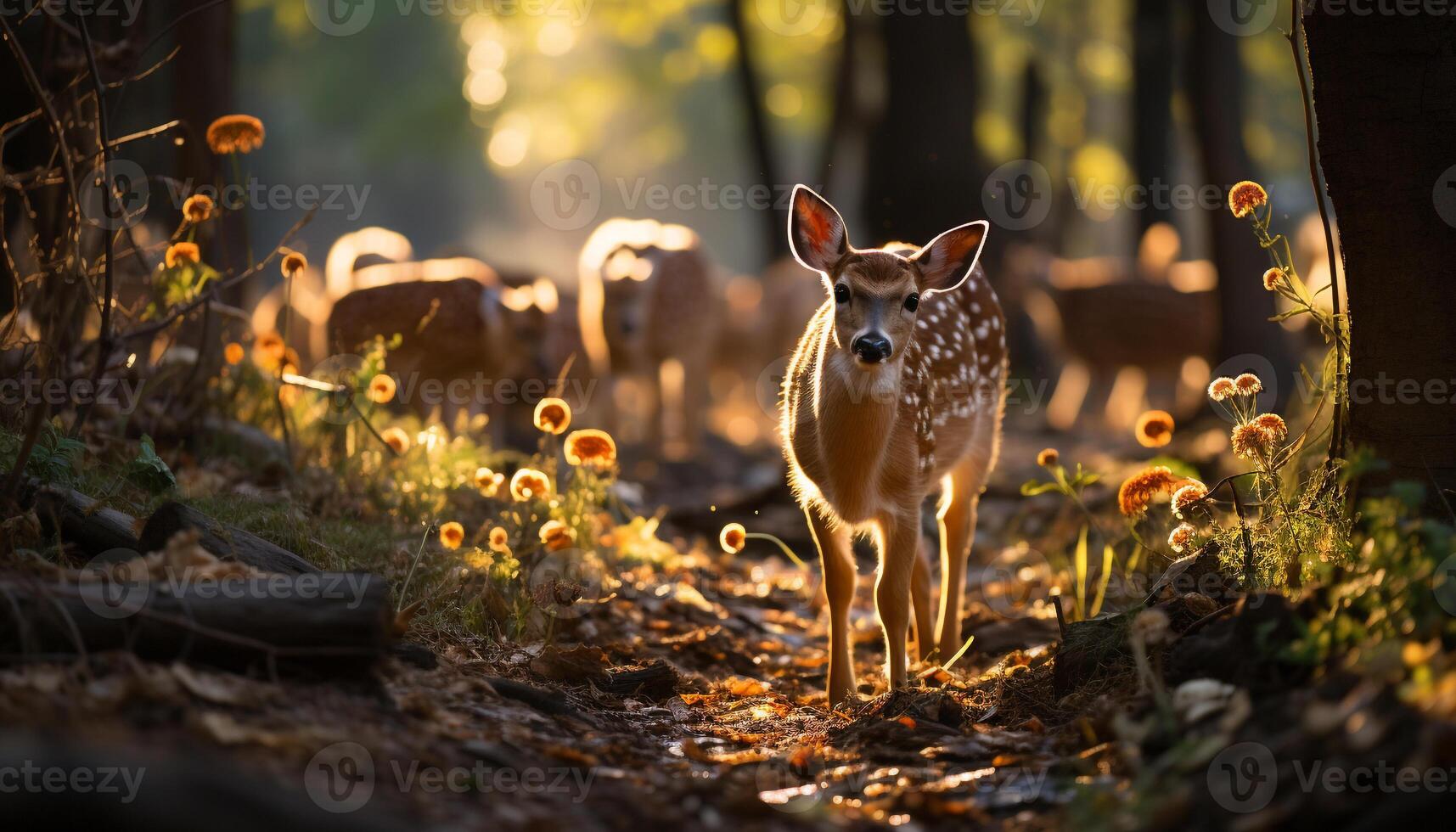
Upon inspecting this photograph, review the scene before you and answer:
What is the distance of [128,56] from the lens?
21.0 feet

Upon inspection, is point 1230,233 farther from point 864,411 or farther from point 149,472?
point 149,472

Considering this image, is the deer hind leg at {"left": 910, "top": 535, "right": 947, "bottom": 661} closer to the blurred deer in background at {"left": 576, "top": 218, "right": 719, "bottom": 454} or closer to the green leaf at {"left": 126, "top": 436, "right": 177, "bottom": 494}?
the green leaf at {"left": 126, "top": 436, "right": 177, "bottom": 494}

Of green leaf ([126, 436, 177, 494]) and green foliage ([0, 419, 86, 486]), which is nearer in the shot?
green foliage ([0, 419, 86, 486])

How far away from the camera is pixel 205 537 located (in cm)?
453

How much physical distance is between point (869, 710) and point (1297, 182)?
37.7 m

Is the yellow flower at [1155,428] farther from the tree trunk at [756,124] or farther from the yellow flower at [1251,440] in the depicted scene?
the tree trunk at [756,124]

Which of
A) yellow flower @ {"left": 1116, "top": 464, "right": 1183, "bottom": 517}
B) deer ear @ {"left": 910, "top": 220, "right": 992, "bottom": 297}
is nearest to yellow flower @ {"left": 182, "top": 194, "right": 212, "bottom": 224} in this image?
deer ear @ {"left": 910, "top": 220, "right": 992, "bottom": 297}

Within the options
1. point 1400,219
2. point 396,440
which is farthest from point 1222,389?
point 396,440

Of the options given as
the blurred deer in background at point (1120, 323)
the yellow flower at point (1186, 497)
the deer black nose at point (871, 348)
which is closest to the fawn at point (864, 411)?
the deer black nose at point (871, 348)

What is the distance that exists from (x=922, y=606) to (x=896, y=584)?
0.83 m

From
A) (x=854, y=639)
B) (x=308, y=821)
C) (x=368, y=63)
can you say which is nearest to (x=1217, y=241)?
(x=854, y=639)

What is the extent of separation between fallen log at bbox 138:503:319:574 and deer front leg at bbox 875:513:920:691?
242cm

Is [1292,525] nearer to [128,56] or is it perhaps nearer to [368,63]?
[128,56]

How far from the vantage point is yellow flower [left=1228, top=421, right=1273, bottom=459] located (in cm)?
477
